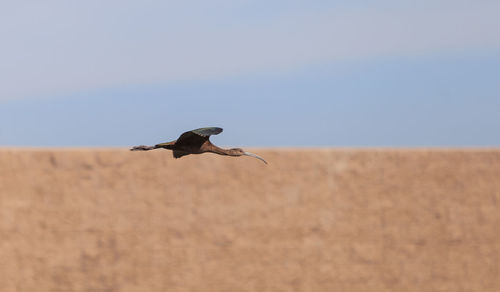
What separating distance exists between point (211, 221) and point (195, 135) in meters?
5.59

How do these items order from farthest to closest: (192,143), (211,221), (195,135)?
(211,221)
(192,143)
(195,135)

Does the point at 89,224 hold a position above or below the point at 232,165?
below

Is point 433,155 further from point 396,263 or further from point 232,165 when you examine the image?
point 232,165

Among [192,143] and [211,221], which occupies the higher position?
[211,221]

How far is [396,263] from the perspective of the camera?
8.09 m

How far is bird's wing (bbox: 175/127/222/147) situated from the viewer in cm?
221

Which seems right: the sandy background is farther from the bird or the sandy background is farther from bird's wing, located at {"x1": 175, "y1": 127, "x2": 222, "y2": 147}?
bird's wing, located at {"x1": 175, "y1": 127, "x2": 222, "y2": 147}

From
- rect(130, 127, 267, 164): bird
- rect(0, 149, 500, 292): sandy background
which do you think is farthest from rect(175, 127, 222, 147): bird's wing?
rect(0, 149, 500, 292): sandy background

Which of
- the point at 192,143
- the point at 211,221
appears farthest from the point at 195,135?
the point at 211,221

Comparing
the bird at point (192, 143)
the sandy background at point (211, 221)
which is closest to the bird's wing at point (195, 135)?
the bird at point (192, 143)

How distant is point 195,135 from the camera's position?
2.30 m

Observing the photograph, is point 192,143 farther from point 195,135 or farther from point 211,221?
point 211,221

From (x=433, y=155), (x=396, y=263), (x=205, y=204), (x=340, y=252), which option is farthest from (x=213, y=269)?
(x=433, y=155)

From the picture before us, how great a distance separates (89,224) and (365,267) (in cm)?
248
